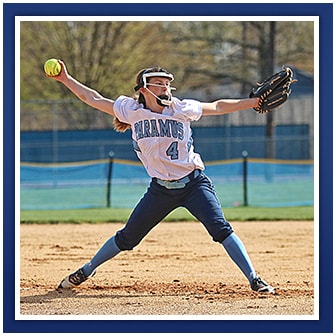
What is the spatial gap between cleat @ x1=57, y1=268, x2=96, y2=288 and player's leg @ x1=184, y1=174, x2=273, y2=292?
1112 millimetres

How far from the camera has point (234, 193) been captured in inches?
675

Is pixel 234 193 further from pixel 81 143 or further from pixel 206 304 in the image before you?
pixel 206 304

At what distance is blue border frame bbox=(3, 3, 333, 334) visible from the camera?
197 inches

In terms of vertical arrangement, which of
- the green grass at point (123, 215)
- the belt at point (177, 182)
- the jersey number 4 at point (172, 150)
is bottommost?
the green grass at point (123, 215)

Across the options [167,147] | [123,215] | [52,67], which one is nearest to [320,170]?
[167,147]

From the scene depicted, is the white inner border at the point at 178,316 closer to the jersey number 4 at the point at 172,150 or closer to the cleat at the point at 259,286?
the cleat at the point at 259,286

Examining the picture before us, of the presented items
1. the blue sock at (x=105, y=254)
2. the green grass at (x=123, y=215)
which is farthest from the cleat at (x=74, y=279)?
the green grass at (x=123, y=215)

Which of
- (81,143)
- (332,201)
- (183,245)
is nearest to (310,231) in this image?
(183,245)

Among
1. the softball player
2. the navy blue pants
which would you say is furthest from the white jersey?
the navy blue pants

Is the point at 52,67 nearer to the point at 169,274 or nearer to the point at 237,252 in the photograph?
the point at 237,252

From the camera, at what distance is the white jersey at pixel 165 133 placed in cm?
570

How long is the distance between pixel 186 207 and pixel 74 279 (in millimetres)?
1213

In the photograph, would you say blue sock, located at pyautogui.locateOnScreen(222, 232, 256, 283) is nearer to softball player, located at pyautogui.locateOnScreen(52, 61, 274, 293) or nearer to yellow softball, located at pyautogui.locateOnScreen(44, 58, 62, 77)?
softball player, located at pyautogui.locateOnScreen(52, 61, 274, 293)

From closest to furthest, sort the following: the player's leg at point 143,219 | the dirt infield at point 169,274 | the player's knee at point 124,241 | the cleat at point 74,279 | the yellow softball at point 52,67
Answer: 1. the yellow softball at point 52,67
2. the dirt infield at point 169,274
3. the player's leg at point 143,219
4. the player's knee at point 124,241
5. the cleat at point 74,279
